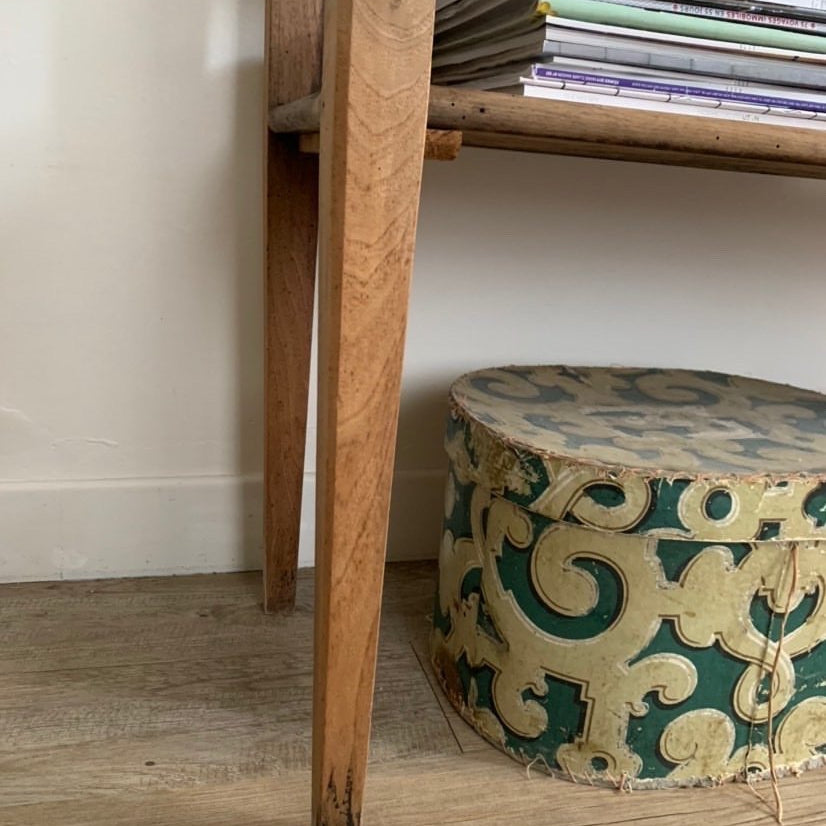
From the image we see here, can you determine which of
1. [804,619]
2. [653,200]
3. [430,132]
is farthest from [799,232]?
[430,132]

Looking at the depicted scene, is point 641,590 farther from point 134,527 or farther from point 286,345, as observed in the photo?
point 134,527

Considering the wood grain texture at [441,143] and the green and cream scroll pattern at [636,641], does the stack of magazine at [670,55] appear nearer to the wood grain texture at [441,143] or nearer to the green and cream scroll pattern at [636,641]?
the wood grain texture at [441,143]

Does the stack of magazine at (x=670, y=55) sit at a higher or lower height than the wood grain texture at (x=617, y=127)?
higher

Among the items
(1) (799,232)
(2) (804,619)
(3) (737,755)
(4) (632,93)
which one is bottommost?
(3) (737,755)

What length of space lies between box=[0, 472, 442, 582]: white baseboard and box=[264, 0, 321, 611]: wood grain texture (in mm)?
93

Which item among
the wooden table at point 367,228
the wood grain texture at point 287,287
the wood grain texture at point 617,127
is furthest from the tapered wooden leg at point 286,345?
the wood grain texture at point 617,127

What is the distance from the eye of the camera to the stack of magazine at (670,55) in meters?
0.53

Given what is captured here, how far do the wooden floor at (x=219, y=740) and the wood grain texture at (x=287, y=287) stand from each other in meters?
0.10

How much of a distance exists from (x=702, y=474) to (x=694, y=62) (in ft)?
0.93

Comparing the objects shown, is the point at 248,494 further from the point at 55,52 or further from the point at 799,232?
the point at 799,232

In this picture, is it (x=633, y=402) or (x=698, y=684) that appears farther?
(x=633, y=402)

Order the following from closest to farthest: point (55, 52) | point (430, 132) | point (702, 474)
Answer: point (430, 132), point (702, 474), point (55, 52)

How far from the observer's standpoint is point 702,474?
0.61 meters

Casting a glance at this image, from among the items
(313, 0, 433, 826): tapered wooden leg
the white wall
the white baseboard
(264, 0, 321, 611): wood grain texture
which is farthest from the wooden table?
the white baseboard
